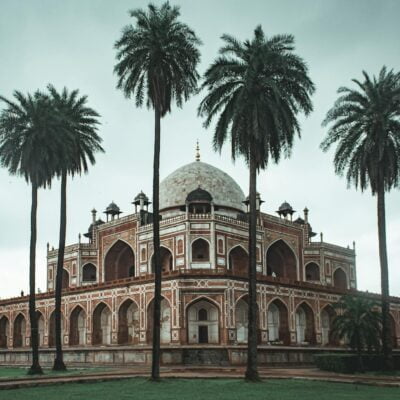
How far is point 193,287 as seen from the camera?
53250mm

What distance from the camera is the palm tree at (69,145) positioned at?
132ft

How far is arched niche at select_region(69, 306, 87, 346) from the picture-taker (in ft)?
206

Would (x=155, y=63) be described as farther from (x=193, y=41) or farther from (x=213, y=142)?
(x=213, y=142)

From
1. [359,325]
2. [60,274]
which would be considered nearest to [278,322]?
[359,325]

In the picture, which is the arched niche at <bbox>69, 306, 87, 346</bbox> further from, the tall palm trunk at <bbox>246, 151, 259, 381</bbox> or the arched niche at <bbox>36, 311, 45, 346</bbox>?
the tall palm trunk at <bbox>246, 151, 259, 381</bbox>

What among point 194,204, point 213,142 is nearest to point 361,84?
point 213,142

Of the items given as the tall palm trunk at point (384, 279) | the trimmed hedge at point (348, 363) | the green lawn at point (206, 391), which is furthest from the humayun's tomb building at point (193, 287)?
the green lawn at point (206, 391)

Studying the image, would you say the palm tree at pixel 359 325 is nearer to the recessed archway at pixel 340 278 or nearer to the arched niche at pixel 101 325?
the arched niche at pixel 101 325

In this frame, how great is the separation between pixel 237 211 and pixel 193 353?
25.7m

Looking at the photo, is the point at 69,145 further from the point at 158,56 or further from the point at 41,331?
the point at 41,331

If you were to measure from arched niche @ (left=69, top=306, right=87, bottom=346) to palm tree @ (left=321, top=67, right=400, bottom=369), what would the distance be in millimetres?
33370

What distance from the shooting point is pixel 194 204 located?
64938 mm

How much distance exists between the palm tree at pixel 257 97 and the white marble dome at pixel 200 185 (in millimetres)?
35676

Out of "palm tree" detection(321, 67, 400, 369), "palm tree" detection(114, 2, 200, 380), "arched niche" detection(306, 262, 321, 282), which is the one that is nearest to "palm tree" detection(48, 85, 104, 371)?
"palm tree" detection(114, 2, 200, 380)
